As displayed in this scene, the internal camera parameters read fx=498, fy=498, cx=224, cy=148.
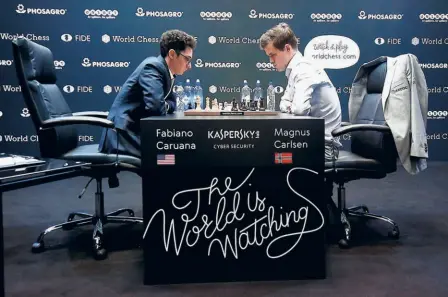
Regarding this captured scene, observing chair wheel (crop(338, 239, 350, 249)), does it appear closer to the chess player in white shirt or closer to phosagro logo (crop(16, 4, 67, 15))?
the chess player in white shirt

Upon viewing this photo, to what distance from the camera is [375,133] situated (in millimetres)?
2779

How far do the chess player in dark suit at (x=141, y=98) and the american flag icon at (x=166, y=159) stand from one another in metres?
0.56

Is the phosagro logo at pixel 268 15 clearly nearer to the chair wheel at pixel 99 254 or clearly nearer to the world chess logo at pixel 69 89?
the world chess logo at pixel 69 89

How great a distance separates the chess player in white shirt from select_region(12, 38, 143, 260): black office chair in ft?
2.99

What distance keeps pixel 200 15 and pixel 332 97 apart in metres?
3.27

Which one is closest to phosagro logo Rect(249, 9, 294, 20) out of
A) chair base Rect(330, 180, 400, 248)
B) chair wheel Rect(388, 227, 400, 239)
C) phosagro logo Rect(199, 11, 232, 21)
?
phosagro logo Rect(199, 11, 232, 21)

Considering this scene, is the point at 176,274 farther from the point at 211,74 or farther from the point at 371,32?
the point at 371,32

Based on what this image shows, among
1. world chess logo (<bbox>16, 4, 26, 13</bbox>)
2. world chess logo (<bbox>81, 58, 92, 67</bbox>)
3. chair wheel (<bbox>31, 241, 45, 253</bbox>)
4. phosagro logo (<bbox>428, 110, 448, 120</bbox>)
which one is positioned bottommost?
chair wheel (<bbox>31, 241, 45, 253</bbox>)

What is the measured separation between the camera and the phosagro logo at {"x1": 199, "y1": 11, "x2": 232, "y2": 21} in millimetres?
5648

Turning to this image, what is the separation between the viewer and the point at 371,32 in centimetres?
575

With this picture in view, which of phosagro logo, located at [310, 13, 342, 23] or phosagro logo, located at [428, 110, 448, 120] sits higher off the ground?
phosagro logo, located at [310, 13, 342, 23]

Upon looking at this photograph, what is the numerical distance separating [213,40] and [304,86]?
3.29 m

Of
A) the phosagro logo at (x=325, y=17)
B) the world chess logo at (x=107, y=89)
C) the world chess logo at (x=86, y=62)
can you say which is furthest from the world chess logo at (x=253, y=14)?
the world chess logo at (x=86, y=62)

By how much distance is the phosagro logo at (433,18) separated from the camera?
579cm
